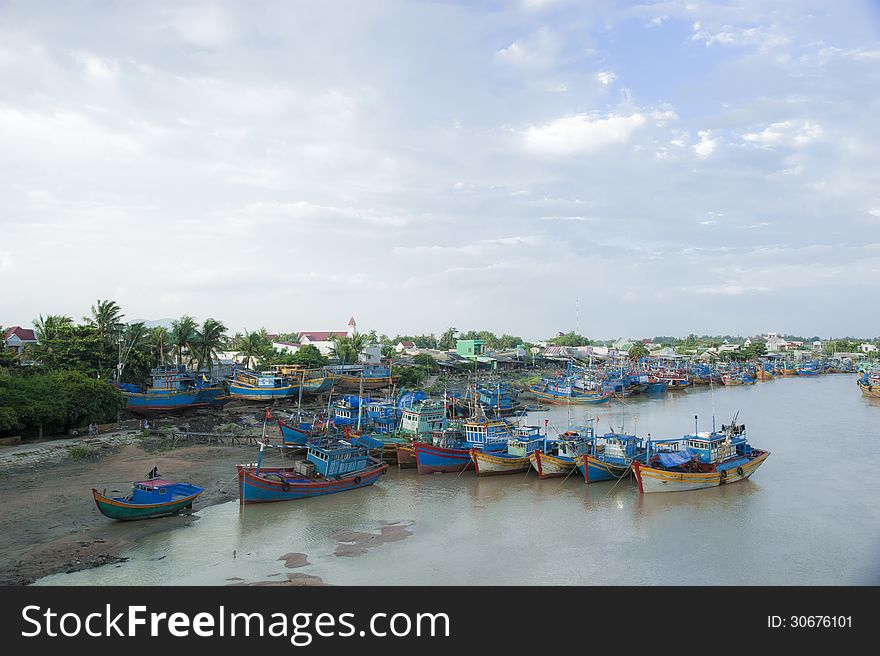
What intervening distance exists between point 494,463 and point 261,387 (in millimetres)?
29243

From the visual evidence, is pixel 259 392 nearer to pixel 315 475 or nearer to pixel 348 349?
pixel 348 349

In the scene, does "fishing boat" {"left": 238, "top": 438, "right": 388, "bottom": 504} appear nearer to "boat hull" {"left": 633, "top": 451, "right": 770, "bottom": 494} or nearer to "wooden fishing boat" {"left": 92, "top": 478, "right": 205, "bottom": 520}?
"wooden fishing boat" {"left": 92, "top": 478, "right": 205, "bottom": 520}

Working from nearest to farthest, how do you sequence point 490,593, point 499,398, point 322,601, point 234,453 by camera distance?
point 322,601
point 490,593
point 234,453
point 499,398

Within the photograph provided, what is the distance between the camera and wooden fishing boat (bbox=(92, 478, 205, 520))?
18953 millimetres

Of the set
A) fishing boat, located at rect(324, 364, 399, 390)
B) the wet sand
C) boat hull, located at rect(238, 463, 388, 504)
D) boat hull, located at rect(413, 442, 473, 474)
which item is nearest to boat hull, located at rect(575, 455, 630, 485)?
boat hull, located at rect(413, 442, 473, 474)

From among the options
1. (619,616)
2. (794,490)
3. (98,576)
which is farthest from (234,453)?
(794,490)

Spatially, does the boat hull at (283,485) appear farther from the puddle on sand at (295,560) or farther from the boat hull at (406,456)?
the puddle on sand at (295,560)

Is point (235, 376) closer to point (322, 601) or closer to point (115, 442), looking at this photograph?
point (115, 442)

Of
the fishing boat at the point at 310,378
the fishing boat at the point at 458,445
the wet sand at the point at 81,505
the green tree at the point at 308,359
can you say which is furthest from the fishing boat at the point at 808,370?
the wet sand at the point at 81,505

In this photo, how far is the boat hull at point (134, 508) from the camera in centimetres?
1878

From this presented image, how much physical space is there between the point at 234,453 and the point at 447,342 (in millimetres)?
97427

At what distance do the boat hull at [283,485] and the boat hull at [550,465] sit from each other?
770 cm

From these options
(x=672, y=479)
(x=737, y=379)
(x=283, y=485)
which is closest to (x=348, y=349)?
(x=283, y=485)

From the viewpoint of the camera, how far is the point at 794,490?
25906 mm
